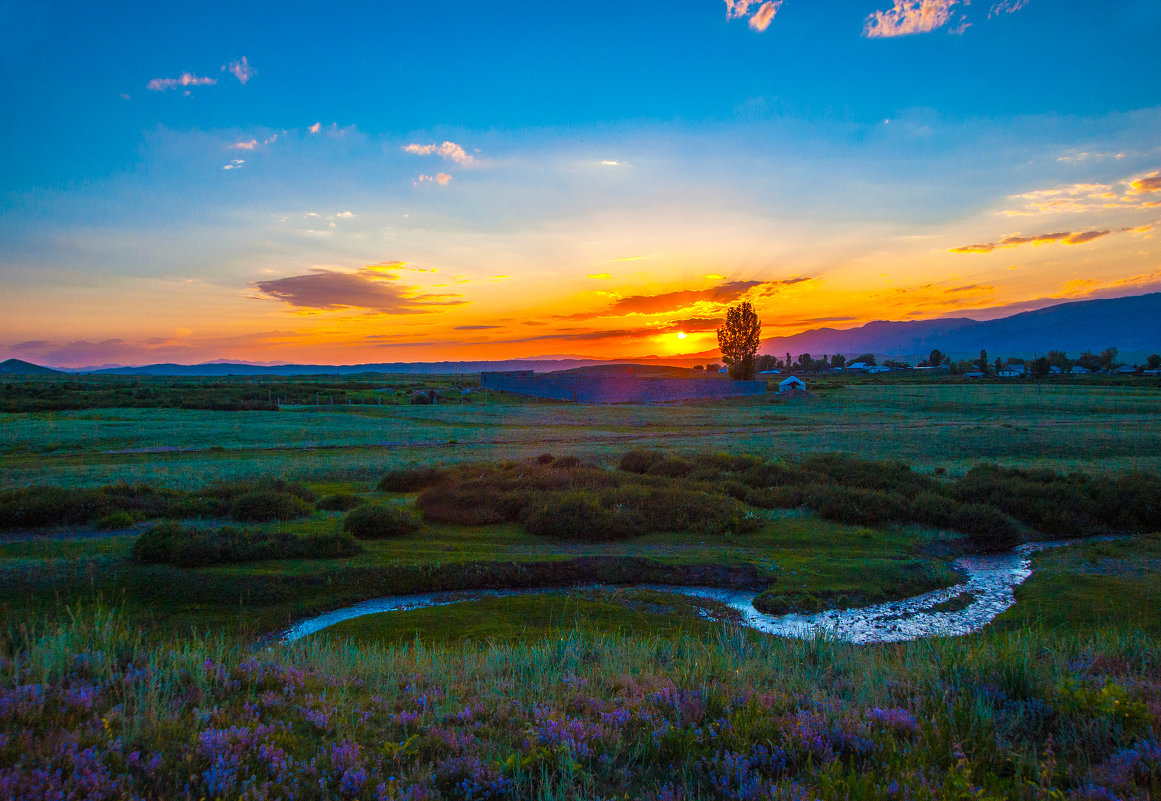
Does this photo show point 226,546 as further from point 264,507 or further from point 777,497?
point 777,497

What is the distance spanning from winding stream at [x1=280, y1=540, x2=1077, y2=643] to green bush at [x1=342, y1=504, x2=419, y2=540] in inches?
153

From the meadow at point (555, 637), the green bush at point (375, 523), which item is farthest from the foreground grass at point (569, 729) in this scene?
the green bush at point (375, 523)

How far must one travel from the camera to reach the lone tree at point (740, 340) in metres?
113

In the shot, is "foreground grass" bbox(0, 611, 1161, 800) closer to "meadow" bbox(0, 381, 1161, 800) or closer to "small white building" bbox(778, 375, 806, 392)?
"meadow" bbox(0, 381, 1161, 800)

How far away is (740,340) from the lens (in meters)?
114

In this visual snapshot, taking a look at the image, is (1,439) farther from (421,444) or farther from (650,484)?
(650,484)

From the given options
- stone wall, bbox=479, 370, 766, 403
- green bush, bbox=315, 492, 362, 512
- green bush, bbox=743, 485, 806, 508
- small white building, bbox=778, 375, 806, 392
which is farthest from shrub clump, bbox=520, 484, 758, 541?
small white building, bbox=778, 375, 806, 392

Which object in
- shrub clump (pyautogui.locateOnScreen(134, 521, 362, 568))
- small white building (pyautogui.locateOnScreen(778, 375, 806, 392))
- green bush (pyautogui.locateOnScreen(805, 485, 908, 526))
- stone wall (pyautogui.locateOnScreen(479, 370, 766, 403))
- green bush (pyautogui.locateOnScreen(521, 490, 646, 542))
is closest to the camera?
shrub clump (pyautogui.locateOnScreen(134, 521, 362, 568))

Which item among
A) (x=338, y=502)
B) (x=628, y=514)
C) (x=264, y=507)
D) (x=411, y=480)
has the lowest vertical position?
(x=628, y=514)

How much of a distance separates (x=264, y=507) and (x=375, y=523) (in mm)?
3997

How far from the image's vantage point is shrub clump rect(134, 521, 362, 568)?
523 inches

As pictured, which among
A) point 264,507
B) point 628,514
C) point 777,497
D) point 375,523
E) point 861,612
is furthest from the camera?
point 777,497

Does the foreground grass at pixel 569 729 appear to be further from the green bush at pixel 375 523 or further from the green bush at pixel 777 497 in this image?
the green bush at pixel 777 497

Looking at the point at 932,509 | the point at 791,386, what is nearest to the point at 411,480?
the point at 932,509
